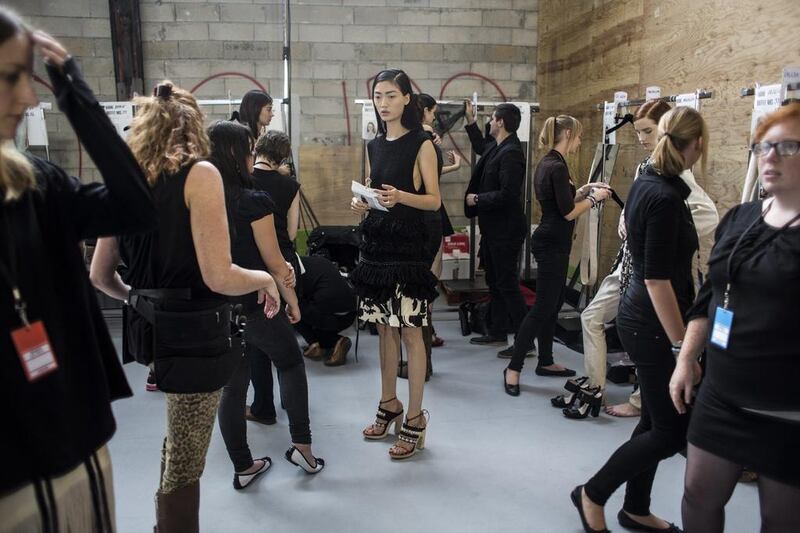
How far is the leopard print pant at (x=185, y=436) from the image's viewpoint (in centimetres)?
162

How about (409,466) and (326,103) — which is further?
(326,103)

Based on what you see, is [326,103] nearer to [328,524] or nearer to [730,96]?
[730,96]

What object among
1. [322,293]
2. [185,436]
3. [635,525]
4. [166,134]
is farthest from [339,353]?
[166,134]

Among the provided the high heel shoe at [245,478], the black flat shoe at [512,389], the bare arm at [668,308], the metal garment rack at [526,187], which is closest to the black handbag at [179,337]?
the high heel shoe at [245,478]

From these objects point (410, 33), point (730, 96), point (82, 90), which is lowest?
point (82, 90)

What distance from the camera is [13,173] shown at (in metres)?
0.92

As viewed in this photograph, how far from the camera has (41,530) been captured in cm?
93

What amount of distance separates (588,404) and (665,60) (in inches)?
89.6

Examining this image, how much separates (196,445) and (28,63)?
1.04 meters

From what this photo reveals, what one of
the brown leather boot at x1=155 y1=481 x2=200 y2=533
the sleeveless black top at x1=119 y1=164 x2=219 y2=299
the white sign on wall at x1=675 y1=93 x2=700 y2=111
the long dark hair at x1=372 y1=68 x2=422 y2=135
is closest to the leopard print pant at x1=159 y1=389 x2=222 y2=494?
the brown leather boot at x1=155 y1=481 x2=200 y2=533

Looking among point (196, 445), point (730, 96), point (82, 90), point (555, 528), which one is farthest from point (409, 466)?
point (730, 96)

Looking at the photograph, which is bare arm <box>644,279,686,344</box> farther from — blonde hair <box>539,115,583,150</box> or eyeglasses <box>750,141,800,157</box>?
blonde hair <box>539,115,583,150</box>

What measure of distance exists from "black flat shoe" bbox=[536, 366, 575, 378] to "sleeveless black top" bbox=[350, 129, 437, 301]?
133cm

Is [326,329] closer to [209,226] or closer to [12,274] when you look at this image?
[209,226]
